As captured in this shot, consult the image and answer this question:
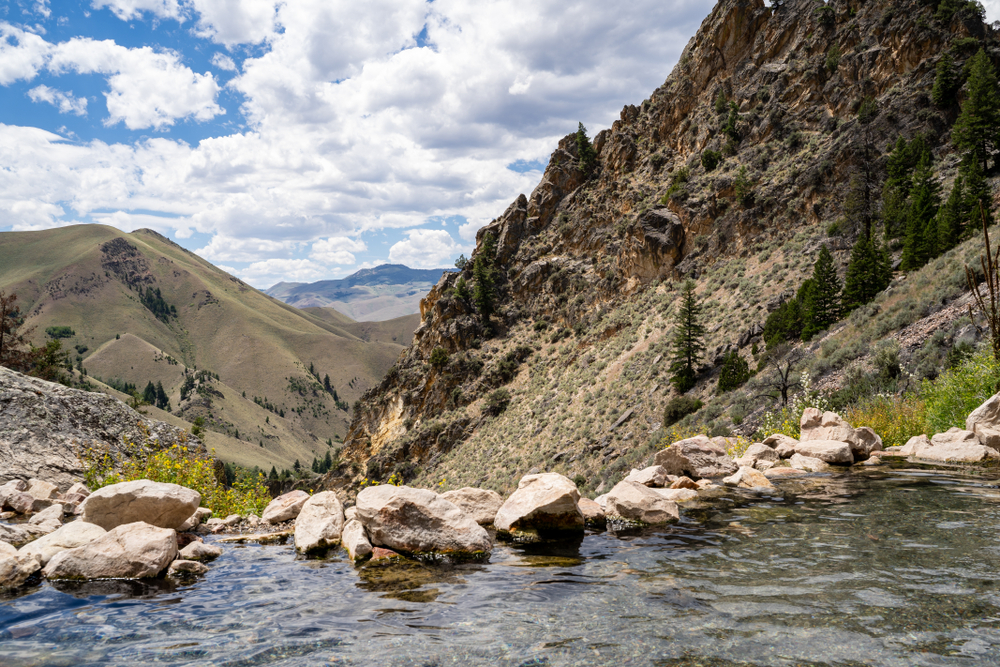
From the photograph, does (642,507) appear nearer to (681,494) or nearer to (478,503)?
(681,494)

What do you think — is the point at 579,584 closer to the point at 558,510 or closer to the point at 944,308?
the point at 558,510

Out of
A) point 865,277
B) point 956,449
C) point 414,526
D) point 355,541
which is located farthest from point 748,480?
point 865,277

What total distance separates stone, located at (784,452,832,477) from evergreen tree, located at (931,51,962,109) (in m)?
58.2

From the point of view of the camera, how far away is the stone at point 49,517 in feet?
28.1

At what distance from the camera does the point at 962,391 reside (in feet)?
43.4

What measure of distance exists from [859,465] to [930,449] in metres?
1.56

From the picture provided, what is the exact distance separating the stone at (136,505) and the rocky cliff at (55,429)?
17.2 ft

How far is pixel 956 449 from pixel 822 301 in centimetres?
3232

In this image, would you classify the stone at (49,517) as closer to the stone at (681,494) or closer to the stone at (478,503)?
the stone at (478,503)

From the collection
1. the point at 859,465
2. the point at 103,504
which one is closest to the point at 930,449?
the point at 859,465

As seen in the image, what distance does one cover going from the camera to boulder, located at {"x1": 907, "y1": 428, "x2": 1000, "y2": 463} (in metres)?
11.1

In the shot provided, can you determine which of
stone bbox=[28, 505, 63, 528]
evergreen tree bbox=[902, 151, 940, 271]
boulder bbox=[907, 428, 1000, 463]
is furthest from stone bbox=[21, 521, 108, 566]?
evergreen tree bbox=[902, 151, 940, 271]

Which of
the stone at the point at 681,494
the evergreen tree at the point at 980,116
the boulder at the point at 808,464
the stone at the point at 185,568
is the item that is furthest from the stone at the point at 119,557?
the evergreen tree at the point at 980,116

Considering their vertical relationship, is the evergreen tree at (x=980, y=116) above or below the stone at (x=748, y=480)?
above
